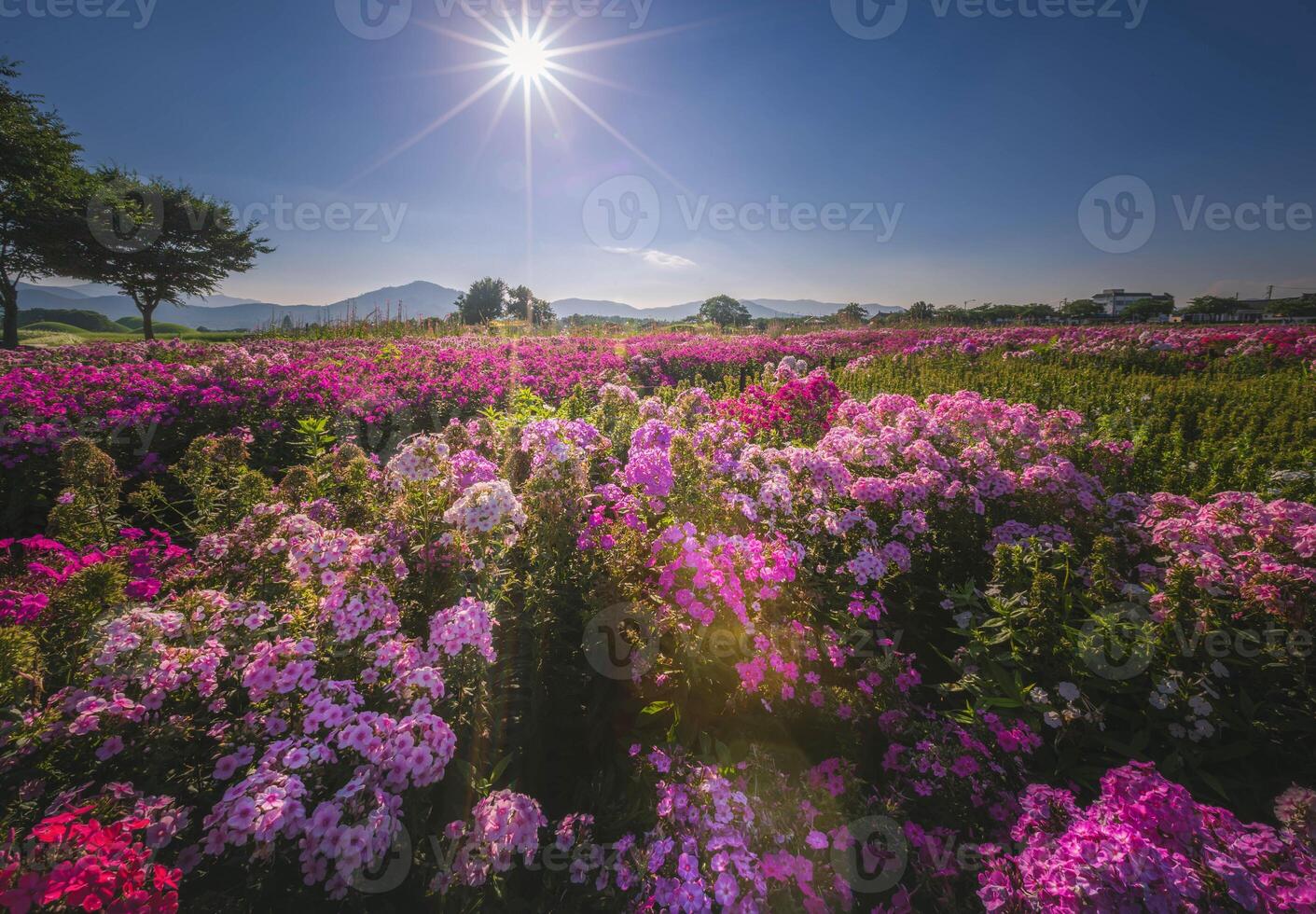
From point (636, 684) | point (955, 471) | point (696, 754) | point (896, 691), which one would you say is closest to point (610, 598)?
point (636, 684)

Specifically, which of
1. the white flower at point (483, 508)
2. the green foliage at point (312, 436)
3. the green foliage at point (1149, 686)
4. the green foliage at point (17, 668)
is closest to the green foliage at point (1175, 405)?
the green foliage at point (1149, 686)

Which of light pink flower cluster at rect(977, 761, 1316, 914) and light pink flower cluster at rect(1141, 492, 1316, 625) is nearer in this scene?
light pink flower cluster at rect(977, 761, 1316, 914)

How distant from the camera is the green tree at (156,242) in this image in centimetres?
2312

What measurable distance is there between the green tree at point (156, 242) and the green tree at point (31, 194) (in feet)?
3.38

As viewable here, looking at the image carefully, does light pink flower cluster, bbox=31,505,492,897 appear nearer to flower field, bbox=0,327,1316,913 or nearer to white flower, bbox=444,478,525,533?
flower field, bbox=0,327,1316,913

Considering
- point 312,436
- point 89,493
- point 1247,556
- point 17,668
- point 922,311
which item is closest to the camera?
point 17,668

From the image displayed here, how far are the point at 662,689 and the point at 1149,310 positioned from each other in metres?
65.7

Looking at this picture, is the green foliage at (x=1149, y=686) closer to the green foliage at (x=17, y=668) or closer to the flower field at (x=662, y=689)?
the flower field at (x=662, y=689)

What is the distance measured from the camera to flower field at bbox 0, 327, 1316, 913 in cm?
155

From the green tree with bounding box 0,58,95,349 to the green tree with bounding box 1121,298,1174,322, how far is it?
2532 inches

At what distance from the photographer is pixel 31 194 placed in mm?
18406

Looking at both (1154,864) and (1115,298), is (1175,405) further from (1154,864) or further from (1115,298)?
(1115,298)

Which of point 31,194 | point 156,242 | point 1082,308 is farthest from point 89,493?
point 1082,308

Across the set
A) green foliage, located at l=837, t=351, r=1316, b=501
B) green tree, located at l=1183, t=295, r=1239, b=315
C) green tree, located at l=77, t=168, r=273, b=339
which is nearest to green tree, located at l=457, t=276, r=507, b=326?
green tree, located at l=77, t=168, r=273, b=339
